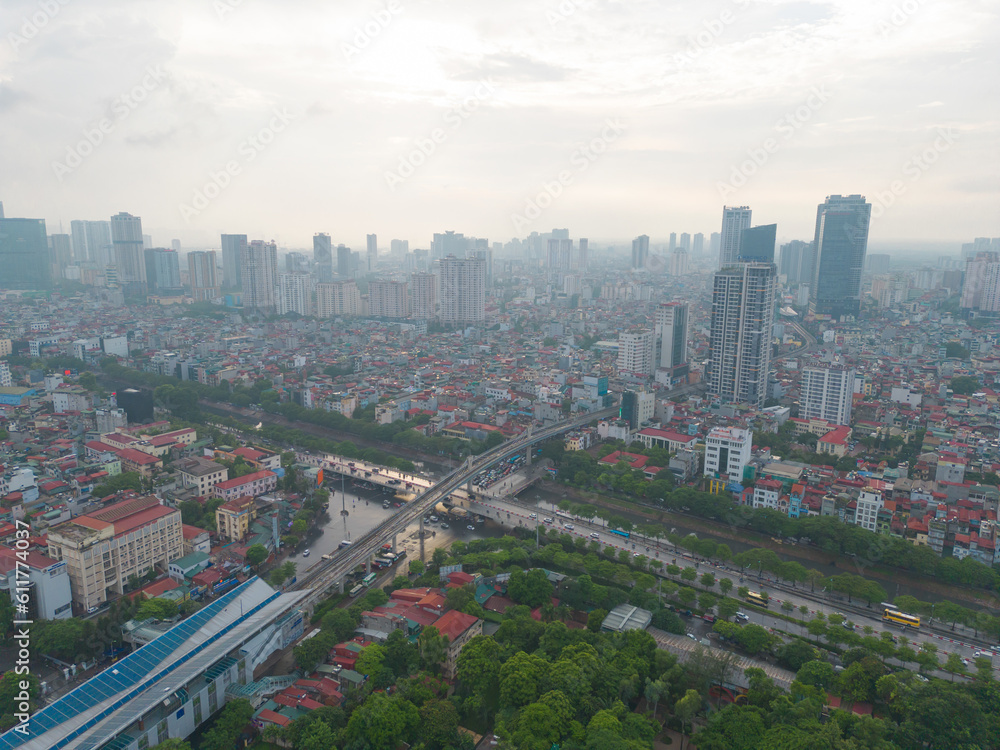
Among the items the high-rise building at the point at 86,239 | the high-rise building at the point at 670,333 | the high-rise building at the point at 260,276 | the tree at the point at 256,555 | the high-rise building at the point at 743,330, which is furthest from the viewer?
the high-rise building at the point at 86,239

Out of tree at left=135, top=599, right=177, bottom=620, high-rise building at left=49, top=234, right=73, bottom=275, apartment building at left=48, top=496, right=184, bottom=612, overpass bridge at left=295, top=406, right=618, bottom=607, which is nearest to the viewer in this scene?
tree at left=135, top=599, right=177, bottom=620

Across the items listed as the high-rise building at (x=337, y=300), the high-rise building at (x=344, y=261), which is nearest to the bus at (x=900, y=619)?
the high-rise building at (x=337, y=300)

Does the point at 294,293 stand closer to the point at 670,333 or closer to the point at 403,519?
the point at 670,333

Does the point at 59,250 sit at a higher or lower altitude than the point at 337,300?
higher

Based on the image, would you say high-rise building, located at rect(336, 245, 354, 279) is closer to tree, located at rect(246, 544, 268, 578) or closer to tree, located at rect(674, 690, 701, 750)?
tree, located at rect(246, 544, 268, 578)

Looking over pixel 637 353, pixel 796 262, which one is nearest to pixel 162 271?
pixel 637 353

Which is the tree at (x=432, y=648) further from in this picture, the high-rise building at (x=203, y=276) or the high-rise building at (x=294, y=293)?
Answer: the high-rise building at (x=203, y=276)

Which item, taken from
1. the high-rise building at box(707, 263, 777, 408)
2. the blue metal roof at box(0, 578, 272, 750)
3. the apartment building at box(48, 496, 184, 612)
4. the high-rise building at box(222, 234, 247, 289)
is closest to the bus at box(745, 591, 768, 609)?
the blue metal roof at box(0, 578, 272, 750)
